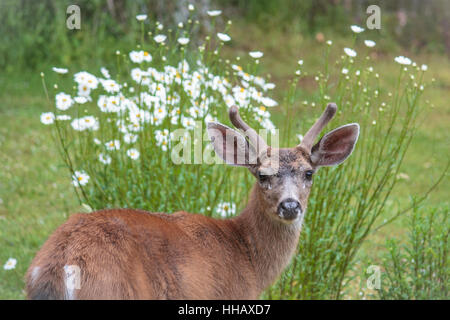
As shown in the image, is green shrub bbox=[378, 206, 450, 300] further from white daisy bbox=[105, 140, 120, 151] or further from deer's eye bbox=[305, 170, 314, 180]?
white daisy bbox=[105, 140, 120, 151]

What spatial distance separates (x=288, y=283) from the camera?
16.8 ft

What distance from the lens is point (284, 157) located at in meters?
4.06

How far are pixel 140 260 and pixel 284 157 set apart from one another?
3.89 ft

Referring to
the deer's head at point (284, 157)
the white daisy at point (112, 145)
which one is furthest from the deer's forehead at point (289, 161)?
the white daisy at point (112, 145)

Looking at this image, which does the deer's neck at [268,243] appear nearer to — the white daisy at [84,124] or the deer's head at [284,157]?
the deer's head at [284,157]

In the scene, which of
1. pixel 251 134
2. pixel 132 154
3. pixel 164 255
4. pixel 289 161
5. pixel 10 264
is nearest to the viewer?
pixel 164 255

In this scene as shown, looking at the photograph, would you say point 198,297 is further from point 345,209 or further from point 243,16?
point 243,16

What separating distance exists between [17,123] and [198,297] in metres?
6.72

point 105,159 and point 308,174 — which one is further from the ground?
point 308,174

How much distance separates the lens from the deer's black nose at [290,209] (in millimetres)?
3840

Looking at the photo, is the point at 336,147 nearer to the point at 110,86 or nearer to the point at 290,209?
the point at 290,209

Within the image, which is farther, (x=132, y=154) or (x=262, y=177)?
(x=132, y=154)

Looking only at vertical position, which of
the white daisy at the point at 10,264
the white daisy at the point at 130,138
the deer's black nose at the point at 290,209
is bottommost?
the white daisy at the point at 10,264

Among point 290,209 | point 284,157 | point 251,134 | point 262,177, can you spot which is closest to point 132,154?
point 251,134
